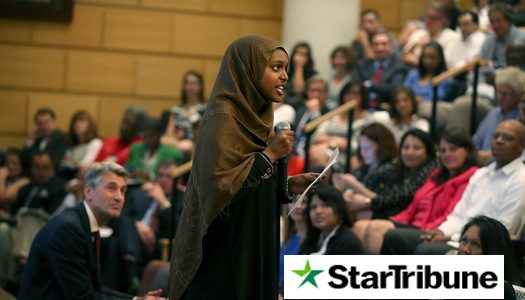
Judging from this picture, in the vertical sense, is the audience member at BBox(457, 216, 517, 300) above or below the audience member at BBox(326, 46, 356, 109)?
below

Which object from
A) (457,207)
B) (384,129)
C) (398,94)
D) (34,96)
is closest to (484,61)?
(398,94)

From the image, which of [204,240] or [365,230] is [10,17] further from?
[204,240]

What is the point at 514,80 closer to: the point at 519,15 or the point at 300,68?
the point at 519,15

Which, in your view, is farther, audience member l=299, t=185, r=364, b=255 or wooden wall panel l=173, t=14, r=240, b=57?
wooden wall panel l=173, t=14, r=240, b=57

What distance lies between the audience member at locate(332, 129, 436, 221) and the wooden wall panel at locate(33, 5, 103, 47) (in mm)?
5092

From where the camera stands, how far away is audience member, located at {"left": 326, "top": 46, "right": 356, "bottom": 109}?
32.5 feet

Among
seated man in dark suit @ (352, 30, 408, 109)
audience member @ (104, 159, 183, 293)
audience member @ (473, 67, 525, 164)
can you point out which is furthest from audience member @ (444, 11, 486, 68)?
audience member @ (104, 159, 183, 293)

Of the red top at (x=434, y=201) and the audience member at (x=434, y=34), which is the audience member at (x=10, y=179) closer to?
the audience member at (x=434, y=34)

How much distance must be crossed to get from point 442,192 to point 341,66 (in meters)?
3.43

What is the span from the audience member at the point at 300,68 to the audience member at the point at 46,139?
216cm

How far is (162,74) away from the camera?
11.6m

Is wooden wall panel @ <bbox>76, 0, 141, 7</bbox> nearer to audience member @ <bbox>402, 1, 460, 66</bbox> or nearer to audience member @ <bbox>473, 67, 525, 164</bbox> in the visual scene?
audience member @ <bbox>402, 1, 460, 66</bbox>

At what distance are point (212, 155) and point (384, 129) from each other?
13.0 ft

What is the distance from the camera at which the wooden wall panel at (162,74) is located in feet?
38.0
